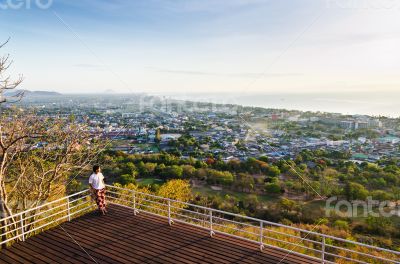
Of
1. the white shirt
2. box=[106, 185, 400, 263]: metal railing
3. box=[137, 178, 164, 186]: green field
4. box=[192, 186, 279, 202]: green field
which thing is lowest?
box=[192, 186, 279, 202]: green field

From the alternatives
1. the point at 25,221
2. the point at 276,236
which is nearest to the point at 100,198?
the point at 25,221

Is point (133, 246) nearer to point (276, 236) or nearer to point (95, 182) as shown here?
point (95, 182)

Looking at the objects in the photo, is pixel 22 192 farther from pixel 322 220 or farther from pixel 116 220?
pixel 322 220

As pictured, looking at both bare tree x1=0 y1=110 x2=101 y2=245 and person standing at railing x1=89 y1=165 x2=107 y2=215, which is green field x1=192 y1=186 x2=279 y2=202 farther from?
person standing at railing x1=89 y1=165 x2=107 y2=215

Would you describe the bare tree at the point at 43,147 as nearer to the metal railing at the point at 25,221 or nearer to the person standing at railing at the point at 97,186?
the metal railing at the point at 25,221

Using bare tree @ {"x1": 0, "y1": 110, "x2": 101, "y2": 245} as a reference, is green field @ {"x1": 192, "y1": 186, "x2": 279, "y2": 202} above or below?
below

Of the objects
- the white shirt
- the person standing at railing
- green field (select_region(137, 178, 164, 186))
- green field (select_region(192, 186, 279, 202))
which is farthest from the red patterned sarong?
green field (select_region(137, 178, 164, 186))

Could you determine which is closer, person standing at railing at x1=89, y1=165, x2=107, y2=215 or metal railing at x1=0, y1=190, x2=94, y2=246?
metal railing at x1=0, y1=190, x2=94, y2=246

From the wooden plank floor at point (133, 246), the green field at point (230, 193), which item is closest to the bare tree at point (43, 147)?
the wooden plank floor at point (133, 246)

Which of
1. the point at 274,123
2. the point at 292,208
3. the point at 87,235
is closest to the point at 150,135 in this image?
the point at 274,123
